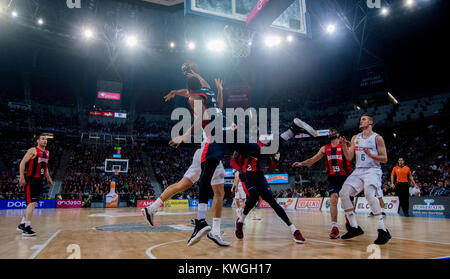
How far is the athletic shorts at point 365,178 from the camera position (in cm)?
557

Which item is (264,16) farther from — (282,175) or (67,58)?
(67,58)

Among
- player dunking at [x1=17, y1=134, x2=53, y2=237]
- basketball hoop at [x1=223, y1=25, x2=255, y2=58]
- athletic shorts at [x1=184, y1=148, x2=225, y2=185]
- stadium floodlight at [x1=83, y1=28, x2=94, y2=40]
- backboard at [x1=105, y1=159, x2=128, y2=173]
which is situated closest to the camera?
athletic shorts at [x1=184, y1=148, x2=225, y2=185]

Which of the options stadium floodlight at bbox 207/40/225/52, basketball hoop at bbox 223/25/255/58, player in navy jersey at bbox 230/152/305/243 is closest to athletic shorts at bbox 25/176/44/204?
player in navy jersey at bbox 230/152/305/243

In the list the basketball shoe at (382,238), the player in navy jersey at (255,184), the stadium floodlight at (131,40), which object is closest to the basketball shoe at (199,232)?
the player in navy jersey at (255,184)

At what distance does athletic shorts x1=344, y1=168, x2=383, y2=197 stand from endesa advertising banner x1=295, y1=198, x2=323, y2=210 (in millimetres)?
14756

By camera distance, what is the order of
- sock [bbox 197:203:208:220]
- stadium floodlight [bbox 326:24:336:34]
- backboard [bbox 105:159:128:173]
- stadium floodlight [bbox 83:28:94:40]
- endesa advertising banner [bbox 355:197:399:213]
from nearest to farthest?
sock [bbox 197:203:208:220] → endesa advertising banner [bbox 355:197:399:213] → stadium floodlight [bbox 326:24:336:34] → stadium floodlight [bbox 83:28:94:40] → backboard [bbox 105:159:128:173]

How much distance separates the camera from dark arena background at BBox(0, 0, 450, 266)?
78.7 ft

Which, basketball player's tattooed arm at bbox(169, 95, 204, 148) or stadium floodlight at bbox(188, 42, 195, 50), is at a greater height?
stadium floodlight at bbox(188, 42, 195, 50)

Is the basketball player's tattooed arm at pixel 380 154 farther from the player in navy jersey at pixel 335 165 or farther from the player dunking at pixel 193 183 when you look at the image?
the player dunking at pixel 193 183

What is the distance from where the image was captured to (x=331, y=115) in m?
35.7

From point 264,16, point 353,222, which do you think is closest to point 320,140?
point 264,16

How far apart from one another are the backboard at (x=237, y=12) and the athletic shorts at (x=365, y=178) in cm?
661

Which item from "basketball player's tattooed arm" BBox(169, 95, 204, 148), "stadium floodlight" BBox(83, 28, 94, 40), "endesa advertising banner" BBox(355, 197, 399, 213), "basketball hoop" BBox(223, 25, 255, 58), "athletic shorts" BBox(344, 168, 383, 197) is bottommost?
"endesa advertising banner" BBox(355, 197, 399, 213)

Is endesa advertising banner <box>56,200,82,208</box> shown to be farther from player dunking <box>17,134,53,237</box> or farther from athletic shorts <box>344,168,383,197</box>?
athletic shorts <box>344,168,383,197</box>
